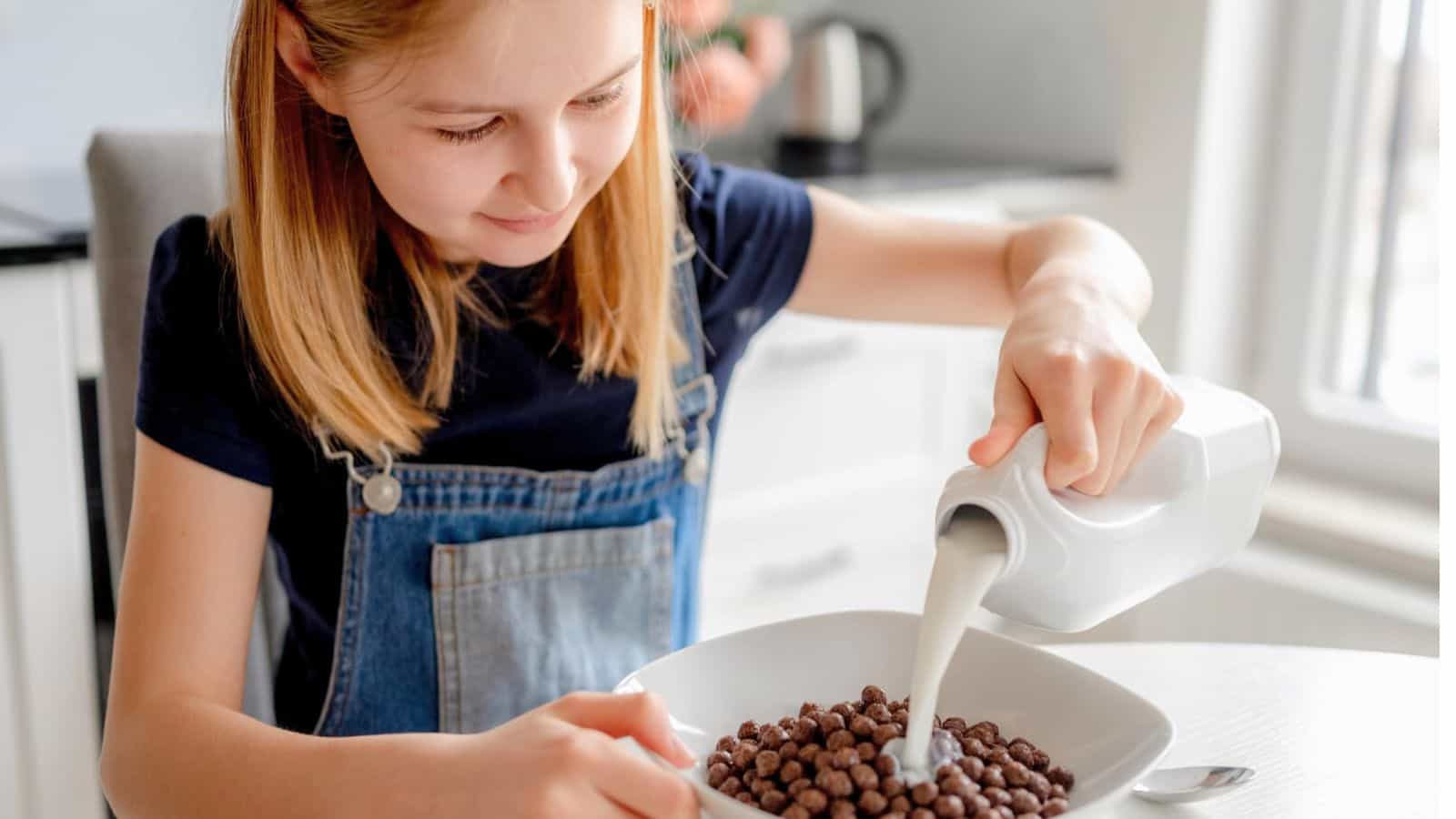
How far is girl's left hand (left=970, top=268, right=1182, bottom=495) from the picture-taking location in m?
0.65

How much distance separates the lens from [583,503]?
3.30 ft

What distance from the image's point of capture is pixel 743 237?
111cm

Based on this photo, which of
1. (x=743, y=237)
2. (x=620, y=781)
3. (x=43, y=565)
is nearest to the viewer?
(x=620, y=781)

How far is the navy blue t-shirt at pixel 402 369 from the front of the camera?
883 millimetres

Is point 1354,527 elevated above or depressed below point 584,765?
below

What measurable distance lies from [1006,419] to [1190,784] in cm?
21

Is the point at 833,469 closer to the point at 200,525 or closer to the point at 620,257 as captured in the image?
the point at 620,257

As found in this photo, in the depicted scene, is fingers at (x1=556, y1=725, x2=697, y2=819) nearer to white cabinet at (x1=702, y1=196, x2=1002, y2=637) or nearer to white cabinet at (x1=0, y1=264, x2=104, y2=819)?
white cabinet at (x1=0, y1=264, x2=104, y2=819)

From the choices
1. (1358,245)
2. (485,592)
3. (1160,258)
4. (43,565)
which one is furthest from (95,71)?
(1358,245)

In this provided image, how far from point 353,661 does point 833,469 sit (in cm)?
100

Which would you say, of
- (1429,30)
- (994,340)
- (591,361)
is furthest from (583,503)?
(1429,30)

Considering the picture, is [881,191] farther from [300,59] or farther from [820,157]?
[300,59]

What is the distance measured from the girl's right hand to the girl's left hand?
0.19 meters

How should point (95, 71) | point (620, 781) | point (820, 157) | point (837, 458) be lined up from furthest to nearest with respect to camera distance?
point (820, 157) → point (837, 458) → point (95, 71) → point (620, 781)
